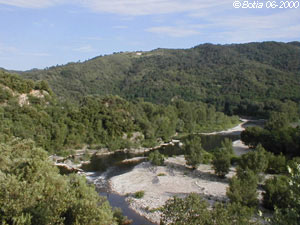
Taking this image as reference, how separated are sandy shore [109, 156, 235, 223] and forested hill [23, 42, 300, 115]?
238 feet

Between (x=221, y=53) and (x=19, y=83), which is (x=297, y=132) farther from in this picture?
(x=221, y=53)

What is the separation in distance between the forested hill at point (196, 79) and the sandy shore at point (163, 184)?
2857 inches

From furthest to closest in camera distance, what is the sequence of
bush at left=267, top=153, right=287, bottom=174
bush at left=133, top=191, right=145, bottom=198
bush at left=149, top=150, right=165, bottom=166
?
bush at left=149, top=150, right=165, bottom=166
bush at left=267, top=153, right=287, bottom=174
bush at left=133, top=191, right=145, bottom=198

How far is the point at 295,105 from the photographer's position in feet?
324

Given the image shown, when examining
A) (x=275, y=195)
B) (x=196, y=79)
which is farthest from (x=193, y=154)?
(x=196, y=79)

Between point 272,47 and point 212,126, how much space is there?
132367 millimetres

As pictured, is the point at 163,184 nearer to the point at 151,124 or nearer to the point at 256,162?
the point at 256,162

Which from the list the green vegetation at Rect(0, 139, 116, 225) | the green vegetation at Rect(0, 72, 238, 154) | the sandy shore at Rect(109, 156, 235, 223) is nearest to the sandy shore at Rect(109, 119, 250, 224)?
the sandy shore at Rect(109, 156, 235, 223)

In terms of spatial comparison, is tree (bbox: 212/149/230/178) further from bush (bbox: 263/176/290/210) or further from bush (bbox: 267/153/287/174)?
bush (bbox: 263/176/290/210)

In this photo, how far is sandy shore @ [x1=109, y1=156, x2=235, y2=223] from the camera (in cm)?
3069

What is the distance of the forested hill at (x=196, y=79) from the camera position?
389 feet

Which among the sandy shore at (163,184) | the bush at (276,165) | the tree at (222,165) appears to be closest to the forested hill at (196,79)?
the bush at (276,165)

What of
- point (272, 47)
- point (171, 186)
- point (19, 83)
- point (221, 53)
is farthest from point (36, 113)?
point (272, 47)

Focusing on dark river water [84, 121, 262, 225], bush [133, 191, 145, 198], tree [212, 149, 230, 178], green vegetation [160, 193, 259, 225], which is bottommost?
dark river water [84, 121, 262, 225]
